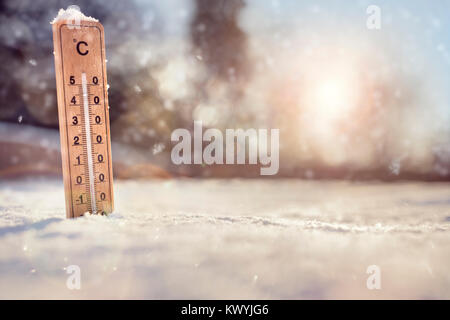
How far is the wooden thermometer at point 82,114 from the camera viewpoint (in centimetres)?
157

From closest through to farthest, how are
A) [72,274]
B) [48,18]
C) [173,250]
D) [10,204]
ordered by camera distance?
[72,274] → [173,250] → [10,204] → [48,18]

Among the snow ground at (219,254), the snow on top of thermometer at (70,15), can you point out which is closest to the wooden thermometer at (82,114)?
the snow on top of thermometer at (70,15)

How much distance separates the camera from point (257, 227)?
150 centimetres

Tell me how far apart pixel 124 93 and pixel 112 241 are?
2947 millimetres

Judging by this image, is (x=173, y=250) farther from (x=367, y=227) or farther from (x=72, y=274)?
(x=367, y=227)

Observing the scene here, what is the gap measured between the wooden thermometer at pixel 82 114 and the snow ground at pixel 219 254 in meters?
Answer: 0.17

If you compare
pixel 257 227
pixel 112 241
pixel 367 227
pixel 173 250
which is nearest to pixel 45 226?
pixel 112 241

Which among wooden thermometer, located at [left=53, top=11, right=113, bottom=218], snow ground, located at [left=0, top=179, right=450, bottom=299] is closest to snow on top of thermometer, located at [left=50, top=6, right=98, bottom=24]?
wooden thermometer, located at [left=53, top=11, right=113, bottom=218]

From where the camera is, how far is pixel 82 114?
1.63 m

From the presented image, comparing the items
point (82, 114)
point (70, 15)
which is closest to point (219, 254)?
point (82, 114)

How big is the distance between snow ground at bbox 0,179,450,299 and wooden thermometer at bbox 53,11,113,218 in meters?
0.17

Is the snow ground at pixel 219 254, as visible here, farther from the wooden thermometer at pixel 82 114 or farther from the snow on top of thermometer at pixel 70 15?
the snow on top of thermometer at pixel 70 15

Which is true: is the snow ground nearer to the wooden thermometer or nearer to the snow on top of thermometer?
the wooden thermometer

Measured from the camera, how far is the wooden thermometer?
1.57 meters
